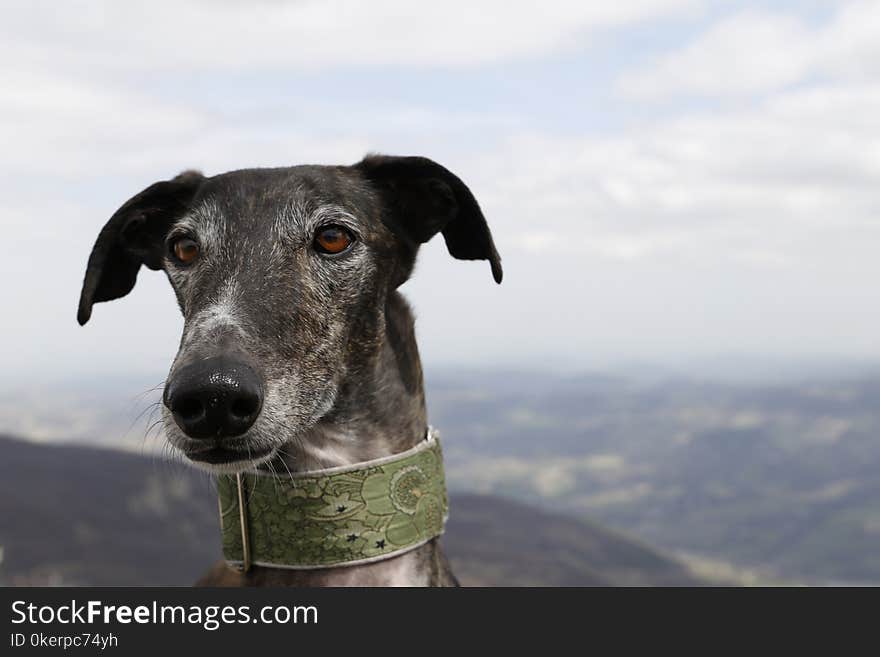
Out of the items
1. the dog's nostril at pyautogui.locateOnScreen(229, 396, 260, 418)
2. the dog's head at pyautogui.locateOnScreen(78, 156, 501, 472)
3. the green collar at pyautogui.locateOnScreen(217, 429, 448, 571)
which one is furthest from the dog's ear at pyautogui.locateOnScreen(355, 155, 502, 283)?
the dog's nostril at pyautogui.locateOnScreen(229, 396, 260, 418)

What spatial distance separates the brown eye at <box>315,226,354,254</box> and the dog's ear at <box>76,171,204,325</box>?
4.08ft

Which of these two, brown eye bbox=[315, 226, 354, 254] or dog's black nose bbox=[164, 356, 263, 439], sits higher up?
brown eye bbox=[315, 226, 354, 254]

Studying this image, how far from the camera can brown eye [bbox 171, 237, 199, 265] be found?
256 inches

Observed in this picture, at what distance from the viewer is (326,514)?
19.9 ft

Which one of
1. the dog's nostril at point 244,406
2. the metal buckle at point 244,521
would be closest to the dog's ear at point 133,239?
the metal buckle at point 244,521

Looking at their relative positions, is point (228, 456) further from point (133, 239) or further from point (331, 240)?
point (133, 239)

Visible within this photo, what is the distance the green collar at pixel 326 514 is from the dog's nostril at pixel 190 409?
99 centimetres

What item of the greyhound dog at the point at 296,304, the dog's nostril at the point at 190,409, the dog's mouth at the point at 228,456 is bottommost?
the dog's mouth at the point at 228,456

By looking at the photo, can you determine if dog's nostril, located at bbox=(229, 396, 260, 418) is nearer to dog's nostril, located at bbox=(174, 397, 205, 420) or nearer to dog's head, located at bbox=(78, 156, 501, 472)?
dog's head, located at bbox=(78, 156, 501, 472)

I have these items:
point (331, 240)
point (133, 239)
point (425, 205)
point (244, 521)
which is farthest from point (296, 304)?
point (133, 239)

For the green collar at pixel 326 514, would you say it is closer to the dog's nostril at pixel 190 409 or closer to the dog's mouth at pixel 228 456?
the dog's mouth at pixel 228 456

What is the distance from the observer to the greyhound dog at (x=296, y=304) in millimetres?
5539
